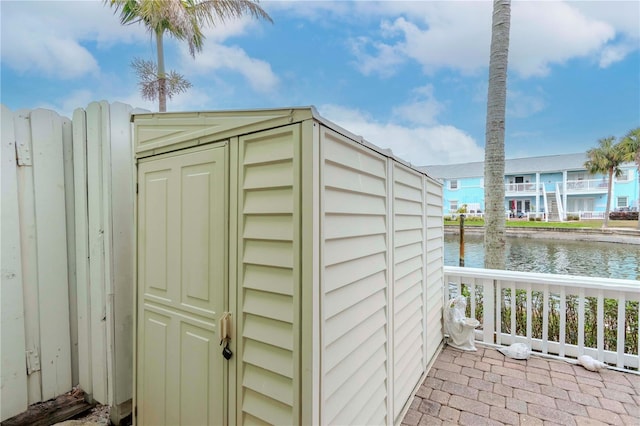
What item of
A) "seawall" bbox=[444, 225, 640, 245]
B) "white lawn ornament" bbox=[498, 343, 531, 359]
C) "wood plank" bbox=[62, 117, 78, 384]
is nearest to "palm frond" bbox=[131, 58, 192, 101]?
"wood plank" bbox=[62, 117, 78, 384]

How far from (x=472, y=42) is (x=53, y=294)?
779cm

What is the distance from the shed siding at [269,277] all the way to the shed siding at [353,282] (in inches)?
5.0

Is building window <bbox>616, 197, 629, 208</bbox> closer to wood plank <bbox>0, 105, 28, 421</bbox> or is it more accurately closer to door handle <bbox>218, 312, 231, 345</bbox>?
door handle <bbox>218, 312, 231, 345</bbox>

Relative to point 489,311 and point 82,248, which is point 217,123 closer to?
point 82,248

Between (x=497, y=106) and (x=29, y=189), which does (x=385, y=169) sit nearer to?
(x=29, y=189)

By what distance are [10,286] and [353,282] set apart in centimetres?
221

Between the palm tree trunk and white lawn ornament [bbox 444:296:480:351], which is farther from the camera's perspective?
the palm tree trunk

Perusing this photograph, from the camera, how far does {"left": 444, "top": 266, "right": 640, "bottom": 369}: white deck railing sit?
2.83 meters

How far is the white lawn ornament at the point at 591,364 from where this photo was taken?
9.08 ft

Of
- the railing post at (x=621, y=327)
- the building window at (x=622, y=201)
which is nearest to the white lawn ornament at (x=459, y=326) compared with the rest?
the railing post at (x=621, y=327)

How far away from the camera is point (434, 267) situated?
10.0 feet

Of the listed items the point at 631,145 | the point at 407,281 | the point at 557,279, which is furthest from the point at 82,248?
the point at 631,145

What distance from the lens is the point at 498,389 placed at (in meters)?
2.50

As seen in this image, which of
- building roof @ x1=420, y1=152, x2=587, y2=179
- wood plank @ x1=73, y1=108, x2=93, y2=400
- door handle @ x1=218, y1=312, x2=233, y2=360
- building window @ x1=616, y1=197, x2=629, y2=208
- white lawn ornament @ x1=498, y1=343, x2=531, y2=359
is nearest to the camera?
door handle @ x1=218, y1=312, x2=233, y2=360
